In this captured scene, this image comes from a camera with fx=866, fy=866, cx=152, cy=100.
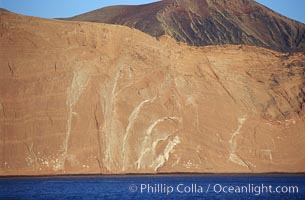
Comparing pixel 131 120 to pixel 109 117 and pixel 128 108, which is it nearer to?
pixel 128 108

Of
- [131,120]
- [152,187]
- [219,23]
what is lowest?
[152,187]

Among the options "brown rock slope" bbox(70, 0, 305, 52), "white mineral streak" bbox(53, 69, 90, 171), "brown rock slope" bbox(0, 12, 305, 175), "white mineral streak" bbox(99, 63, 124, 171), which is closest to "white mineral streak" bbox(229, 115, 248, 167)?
"brown rock slope" bbox(0, 12, 305, 175)

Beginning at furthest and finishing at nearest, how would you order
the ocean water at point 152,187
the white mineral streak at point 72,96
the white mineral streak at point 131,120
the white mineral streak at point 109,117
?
the white mineral streak at point 131,120 < the white mineral streak at point 109,117 < the white mineral streak at point 72,96 < the ocean water at point 152,187

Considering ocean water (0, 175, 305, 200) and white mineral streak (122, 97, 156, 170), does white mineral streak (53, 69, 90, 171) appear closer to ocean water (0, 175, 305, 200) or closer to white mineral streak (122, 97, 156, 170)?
ocean water (0, 175, 305, 200)

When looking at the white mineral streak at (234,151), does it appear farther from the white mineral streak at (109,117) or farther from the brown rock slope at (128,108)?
the white mineral streak at (109,117)

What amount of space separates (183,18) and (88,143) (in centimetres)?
6317

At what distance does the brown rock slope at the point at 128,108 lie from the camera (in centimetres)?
6619

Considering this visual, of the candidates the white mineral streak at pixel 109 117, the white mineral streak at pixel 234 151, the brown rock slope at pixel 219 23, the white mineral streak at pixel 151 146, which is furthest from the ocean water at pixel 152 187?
the brown rock slope at pixel 219 23

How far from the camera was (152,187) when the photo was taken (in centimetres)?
5409

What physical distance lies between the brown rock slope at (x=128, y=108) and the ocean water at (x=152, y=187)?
112 inches

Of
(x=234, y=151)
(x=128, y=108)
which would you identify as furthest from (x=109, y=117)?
(x=234, y=151)

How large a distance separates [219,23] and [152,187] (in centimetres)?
7344

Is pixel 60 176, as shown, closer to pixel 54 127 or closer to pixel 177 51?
pixel 54 127

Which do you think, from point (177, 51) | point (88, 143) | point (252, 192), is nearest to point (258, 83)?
point (177, 51)
